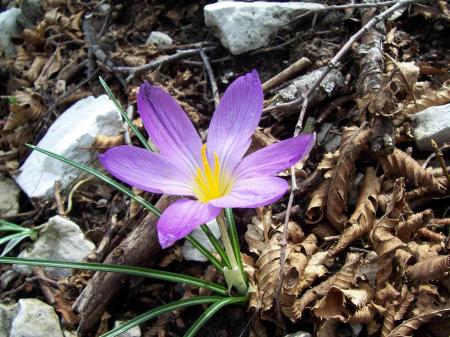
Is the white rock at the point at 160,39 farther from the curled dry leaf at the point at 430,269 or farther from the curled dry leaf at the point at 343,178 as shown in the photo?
the curled dry leaf at the point at 430,269

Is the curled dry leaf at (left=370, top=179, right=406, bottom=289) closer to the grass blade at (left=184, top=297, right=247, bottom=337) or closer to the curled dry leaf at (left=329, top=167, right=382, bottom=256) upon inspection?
the curled dry leaf at (left=329, top=167, right=382, bottom=256)

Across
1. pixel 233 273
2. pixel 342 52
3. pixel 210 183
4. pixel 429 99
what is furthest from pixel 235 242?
pixel 429 99

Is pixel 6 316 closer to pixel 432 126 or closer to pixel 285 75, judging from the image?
pixel 285 75

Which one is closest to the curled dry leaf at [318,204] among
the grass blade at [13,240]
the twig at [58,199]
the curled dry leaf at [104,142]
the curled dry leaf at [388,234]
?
the curled dry leaf at [388,234]

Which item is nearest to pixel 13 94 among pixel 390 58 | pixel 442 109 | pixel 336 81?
pixel 336 81

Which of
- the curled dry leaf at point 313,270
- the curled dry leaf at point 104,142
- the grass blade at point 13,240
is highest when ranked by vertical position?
the curled dry leaf at point 104,142
